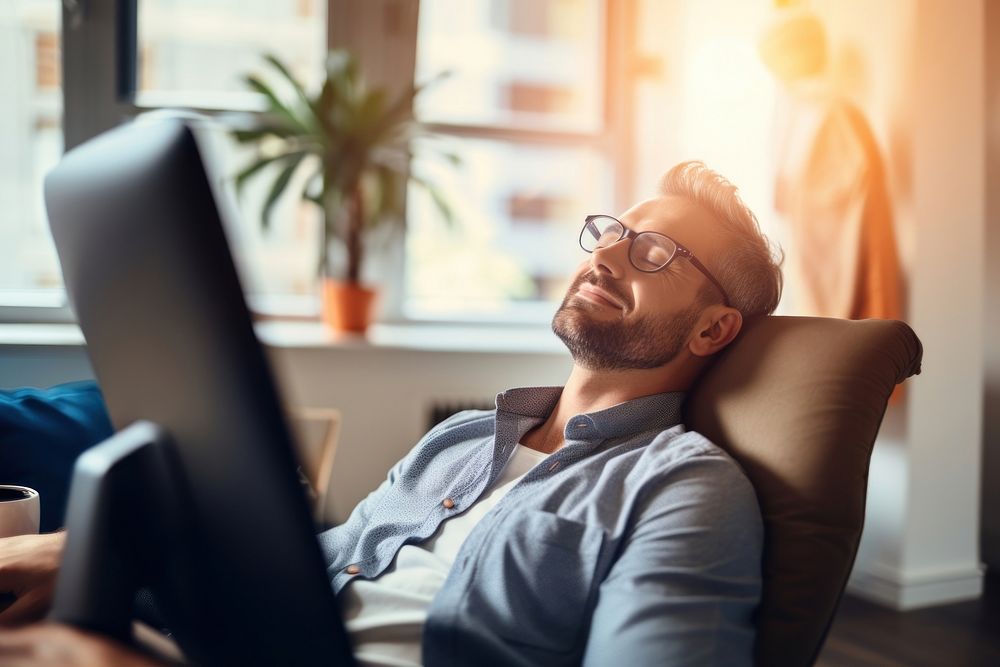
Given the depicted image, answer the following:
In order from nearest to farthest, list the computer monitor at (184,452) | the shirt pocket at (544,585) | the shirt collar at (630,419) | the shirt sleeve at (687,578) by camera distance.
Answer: the computer monitor at (184,452) < the shirt sleeve at (687,578) < the shirt pocket at (544,585) < the shirt collar at (630,419)

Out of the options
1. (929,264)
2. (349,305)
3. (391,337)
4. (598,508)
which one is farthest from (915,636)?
(349,305)

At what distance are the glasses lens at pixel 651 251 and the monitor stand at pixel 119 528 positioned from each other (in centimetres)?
88

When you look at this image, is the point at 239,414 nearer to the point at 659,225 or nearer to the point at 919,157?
the point at 659,225

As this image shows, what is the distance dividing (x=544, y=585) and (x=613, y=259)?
551 mm

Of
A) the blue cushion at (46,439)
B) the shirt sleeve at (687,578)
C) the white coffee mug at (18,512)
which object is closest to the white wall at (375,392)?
the blue cushion at (46,439)

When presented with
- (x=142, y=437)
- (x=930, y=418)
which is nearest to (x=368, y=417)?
(x=930, y=418)

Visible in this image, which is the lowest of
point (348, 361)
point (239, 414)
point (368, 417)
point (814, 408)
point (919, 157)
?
point (368, 417)

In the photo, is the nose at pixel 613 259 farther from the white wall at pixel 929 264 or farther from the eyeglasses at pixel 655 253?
the white wall at pixel 929 264

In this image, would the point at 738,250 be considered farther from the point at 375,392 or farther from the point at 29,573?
the point at 375,392

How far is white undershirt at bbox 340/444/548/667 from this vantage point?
1130 millimetres

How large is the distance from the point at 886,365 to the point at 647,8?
2927mm

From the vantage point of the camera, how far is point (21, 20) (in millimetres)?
3311

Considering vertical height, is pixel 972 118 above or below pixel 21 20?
below

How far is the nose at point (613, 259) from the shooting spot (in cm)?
142
